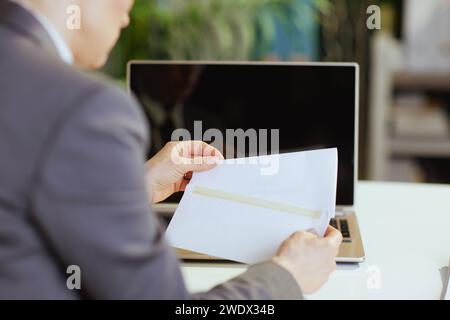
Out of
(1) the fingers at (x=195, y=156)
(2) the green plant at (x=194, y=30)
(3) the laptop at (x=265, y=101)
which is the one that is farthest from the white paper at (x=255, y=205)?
(2) the green plant at (x=194, y=30)

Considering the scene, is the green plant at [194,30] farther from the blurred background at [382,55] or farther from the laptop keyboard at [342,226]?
the laptop keyboard at [342,226]

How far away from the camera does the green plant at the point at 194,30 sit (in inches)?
104

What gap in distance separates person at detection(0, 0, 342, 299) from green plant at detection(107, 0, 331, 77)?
199cm

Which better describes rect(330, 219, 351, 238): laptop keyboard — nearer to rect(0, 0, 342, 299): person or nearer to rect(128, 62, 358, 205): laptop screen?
rect(128, 62, 358, 205): laptop screen

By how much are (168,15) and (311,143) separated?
1.49 m

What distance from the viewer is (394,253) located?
3.61 ft

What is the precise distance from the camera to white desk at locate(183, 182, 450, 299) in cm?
96

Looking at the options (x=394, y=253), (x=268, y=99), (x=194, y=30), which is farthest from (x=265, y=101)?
(x=194, y=30)

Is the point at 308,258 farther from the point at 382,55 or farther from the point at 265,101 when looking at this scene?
the point at 382,55

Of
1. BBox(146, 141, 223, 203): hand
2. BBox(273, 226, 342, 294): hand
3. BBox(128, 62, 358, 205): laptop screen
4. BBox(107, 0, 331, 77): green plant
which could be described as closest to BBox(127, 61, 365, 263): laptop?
BBox(128, 62, 358, 205): laptop screen

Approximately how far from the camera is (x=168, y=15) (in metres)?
2.67
